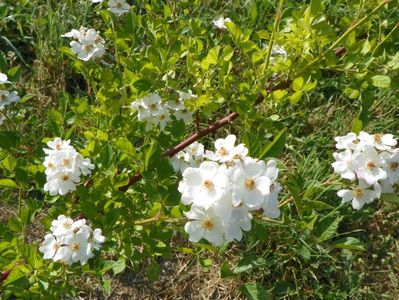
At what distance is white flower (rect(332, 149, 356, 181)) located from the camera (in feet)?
4.14

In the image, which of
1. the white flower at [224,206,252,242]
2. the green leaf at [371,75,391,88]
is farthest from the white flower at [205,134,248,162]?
the green leaf at [371,75,391,88]

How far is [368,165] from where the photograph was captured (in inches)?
49.5

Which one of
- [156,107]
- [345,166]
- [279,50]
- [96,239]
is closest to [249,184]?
[345,166]

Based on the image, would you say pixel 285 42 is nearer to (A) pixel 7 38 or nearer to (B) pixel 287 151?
(B) pixel 287 151

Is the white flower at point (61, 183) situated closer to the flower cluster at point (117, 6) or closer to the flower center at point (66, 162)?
the flower center at point (66, 162)

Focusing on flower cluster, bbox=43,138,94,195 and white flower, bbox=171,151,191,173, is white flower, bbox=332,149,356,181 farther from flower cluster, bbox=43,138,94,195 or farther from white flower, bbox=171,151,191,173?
flower cluster, bbox=43,138,94,195

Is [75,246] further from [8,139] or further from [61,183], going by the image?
[8,139]

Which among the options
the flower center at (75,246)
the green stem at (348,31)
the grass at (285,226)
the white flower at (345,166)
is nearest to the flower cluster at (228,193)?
the white flower at (345,166)

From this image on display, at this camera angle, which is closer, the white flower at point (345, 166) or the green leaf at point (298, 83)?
the white flower at point (345, 166)

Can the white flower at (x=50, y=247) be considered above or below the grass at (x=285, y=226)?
above

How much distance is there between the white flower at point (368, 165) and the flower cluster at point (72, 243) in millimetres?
623

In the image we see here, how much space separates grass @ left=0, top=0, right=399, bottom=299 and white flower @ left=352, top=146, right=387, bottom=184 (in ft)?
2.26

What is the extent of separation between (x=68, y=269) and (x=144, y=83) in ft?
1.70

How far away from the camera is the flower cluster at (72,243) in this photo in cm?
131
